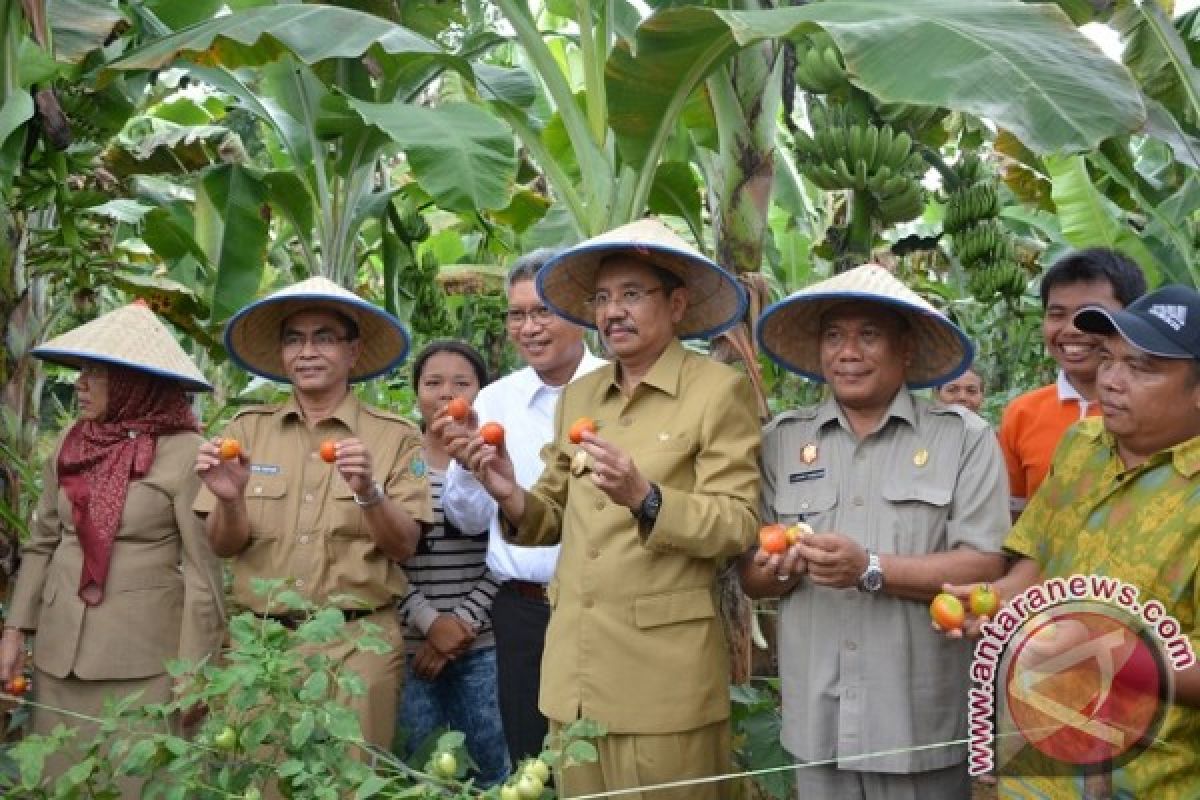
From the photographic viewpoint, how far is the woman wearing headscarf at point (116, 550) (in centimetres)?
317

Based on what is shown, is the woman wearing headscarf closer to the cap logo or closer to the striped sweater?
the striped sweater

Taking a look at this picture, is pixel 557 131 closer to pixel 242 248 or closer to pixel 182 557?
pixel 242 248

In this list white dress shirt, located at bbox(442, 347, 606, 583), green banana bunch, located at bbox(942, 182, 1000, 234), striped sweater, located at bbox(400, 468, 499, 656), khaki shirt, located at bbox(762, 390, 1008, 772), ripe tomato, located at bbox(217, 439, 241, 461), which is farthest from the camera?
green banana bunch, located at bbox(942, 182, 1000, 234)

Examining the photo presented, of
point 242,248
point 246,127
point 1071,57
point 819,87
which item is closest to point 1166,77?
point 819,87

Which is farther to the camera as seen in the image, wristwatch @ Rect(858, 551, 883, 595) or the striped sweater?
the striped sweater

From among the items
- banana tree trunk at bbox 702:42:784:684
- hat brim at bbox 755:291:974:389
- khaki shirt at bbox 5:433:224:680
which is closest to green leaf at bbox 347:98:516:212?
banana tree trunk at bbox 702:42:784:684

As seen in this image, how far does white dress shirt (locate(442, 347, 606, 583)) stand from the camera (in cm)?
340

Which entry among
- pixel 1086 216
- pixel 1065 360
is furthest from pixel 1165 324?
Answer: pixel 1086 216

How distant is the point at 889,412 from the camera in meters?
2.71

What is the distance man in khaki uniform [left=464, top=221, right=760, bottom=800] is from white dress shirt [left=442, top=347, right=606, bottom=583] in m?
0.50

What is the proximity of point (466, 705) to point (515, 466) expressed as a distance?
772 millimetres

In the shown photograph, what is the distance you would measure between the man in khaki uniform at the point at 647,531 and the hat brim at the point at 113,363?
3.12 feet

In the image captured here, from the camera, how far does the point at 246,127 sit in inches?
504

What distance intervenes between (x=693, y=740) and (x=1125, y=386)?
3.81 ft
